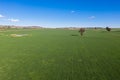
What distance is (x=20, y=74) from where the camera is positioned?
18625mm

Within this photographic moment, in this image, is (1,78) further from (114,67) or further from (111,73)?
(114,67)

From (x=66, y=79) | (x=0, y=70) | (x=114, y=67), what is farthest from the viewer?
(x=114, y=67)

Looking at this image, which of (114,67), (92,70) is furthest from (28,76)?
(114,67)

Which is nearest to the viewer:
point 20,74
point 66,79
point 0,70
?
point 66,79

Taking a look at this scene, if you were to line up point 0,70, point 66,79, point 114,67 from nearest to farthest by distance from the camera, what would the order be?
point 66,79, point 0,70, point 114,67

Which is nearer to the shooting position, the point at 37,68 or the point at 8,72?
the point at 8,72

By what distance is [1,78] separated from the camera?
17.1 m

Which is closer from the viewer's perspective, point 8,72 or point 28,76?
point 28,76

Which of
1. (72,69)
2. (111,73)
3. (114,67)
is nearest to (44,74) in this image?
(72,69)

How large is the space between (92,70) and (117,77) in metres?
3.92

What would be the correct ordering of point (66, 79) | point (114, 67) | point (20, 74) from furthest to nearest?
point (114, 67), point (20, 74), point (66, 79)

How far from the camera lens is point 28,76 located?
1781 centimetres

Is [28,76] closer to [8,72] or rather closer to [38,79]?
[38,79]

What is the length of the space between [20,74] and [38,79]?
10.4 ft
